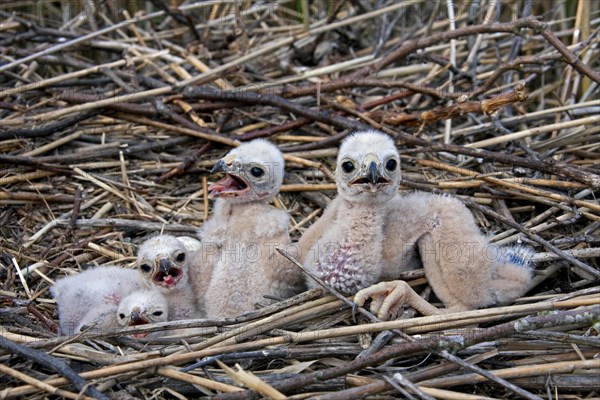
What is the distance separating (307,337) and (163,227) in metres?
1.60

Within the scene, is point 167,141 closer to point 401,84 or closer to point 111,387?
point 401,84

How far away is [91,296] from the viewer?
394 cm

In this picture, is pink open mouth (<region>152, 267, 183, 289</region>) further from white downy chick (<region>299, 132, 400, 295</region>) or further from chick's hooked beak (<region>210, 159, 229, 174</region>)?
white downy chick (<region>299, 132, 400, 295</region>)

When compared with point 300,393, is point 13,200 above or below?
above

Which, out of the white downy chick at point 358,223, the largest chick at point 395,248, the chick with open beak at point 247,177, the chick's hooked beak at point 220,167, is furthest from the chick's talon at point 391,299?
the chick's hooked beak at point 220,167

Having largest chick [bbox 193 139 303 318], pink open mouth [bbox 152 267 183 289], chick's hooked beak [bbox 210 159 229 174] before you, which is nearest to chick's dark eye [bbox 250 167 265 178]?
largest chick [bbox 193 139 303 318]

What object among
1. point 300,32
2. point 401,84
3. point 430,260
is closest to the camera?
point 430,260

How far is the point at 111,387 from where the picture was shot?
10.2 ft

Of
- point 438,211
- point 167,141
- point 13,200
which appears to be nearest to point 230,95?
point 167,141

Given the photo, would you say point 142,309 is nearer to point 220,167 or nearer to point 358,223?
point 220,167

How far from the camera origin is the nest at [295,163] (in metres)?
3.08

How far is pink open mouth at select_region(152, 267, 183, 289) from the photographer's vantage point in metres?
3.97

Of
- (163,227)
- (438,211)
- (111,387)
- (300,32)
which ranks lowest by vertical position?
(111,387)

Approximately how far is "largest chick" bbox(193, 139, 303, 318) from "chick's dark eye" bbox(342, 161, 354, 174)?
0.54 metres
